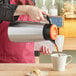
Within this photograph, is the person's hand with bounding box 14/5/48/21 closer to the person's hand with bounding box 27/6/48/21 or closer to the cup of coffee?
the person's hand with bounding box 27/6/48/21

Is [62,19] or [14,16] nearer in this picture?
[14,16]

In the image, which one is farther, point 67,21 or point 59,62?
point 67,21

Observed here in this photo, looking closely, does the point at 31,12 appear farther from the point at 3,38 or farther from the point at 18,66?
the point at 3,38

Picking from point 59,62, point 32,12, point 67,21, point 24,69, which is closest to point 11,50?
point 24,69

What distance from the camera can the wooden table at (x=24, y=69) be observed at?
111 cm

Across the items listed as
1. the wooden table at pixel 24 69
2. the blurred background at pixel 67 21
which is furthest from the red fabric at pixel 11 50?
the blurred background at pixel 67 21

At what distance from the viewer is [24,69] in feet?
3.90

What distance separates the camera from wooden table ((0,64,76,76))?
1.11 m

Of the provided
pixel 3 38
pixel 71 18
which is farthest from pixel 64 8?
pixel 3 38

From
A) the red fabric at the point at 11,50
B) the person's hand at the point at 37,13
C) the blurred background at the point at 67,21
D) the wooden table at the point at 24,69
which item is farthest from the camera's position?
the blurred background at the point at 67,21

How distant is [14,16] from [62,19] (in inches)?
85.0

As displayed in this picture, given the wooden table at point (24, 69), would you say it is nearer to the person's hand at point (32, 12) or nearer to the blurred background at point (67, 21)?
the person's hand at point (32, 12)

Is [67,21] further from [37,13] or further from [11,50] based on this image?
[37,13]

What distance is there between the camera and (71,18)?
321cm
